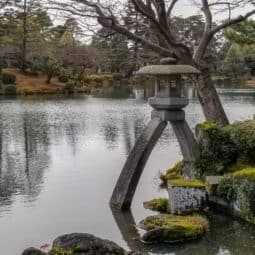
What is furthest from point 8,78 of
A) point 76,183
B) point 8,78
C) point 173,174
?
point 173,174

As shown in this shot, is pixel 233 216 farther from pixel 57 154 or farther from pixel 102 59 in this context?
pixel 102 59

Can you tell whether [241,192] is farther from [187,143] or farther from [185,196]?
[187,143]

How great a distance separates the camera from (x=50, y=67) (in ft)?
136

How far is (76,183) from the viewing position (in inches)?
418

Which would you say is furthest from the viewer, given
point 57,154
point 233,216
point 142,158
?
point 57,154

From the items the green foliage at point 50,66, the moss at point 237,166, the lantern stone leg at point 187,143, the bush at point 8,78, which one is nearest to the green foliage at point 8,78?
the bush at point 8,78

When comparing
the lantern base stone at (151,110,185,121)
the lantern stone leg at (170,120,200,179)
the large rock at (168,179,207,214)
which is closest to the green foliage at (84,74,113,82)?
the lantern stone leg at (170,120,200,179)

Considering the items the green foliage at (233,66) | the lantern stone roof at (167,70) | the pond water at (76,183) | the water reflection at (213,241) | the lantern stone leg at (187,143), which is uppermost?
the green foliage at (233,66)

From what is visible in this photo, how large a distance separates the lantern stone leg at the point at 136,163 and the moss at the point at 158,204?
0.34m

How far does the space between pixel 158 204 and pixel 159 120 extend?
1386mm

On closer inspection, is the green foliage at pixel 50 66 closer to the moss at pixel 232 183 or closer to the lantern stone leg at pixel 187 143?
the lantern stone leg at pixel 187 143

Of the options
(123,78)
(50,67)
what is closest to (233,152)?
(50,67)

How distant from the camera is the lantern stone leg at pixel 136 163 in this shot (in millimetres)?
8625

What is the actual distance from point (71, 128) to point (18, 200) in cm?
1101
